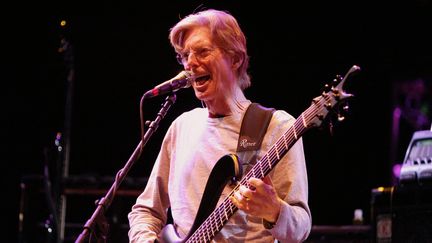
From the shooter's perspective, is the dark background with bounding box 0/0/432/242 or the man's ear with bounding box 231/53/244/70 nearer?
the man's ear with bounding box 231/53/244/70

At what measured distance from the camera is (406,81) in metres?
9.51

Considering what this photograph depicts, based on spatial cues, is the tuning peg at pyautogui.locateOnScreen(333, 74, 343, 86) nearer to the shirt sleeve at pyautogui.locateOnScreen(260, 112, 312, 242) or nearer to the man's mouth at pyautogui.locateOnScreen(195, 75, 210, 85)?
the shirt sleeve at pyautogui.locateOnScreen(260, 112, 312, 242)

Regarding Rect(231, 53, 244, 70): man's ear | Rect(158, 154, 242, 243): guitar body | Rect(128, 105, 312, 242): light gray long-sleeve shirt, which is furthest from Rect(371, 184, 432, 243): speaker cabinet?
Rect(158, 154, 242, 243): guitar body

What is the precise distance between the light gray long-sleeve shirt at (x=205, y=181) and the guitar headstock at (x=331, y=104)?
0.32 m

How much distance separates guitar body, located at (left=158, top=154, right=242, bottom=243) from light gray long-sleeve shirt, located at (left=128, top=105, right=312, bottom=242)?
97 mm

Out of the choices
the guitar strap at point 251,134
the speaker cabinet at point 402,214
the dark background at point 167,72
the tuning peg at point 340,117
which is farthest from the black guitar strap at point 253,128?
the dark background at point 167,72

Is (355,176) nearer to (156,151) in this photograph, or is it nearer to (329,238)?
(156,151)

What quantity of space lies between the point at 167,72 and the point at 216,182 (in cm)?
622

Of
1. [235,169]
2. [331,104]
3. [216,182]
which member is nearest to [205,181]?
[216,182]

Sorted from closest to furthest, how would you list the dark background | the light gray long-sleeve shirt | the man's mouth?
1. the light gray long-sleeve shirt
2. the man's mouth
3. the dark background

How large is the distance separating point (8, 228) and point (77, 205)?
2.85 ft

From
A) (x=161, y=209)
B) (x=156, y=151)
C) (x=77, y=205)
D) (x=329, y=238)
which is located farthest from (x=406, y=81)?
(x=161, y=209)

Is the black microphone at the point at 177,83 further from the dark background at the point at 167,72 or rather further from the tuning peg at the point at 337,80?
the dark background at the point at 167,72

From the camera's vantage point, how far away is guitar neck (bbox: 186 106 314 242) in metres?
2.42
